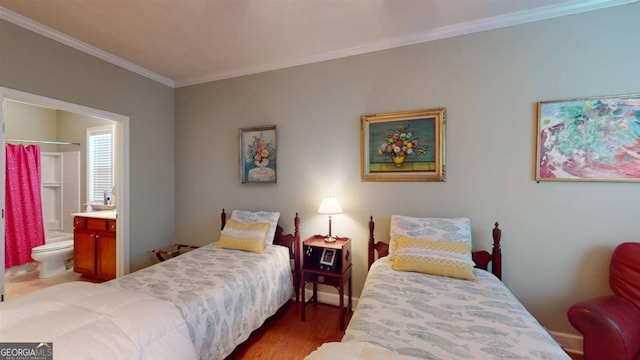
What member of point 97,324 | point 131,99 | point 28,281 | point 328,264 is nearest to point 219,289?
point 97,324

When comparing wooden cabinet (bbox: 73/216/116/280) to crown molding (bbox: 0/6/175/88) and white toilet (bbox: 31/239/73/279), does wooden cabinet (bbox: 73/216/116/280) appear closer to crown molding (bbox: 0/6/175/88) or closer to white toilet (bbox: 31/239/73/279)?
white toilet (bbox: 31/239/73/279)

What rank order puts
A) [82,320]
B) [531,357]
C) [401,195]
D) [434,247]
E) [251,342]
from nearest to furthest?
[531,357] < [82,320] < [434,247] < [251,342] < [401,195]

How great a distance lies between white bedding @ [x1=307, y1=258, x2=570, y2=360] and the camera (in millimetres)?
1021

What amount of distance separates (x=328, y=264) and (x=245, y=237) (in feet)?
2.93

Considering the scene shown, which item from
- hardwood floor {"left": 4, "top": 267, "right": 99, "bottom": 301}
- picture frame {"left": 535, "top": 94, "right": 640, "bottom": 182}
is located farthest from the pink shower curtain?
picture frame {"left": 535, "top": 94, "right": 640, "bottom": 182}

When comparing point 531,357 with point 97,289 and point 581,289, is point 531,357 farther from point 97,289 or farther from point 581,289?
point 97,289

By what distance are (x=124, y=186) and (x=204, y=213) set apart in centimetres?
92

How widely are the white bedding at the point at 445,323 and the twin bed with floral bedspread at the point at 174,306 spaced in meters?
0.87

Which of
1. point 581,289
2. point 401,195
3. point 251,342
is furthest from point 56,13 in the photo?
point 581,289

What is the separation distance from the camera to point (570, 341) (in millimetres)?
1969

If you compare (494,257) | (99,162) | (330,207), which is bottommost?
(494,257)

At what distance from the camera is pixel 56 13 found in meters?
2.02

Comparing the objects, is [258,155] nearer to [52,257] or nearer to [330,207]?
[330,207]

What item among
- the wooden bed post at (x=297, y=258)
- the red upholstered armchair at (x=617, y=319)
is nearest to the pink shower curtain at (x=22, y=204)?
the wooden bed post at (x=297, y=258)
